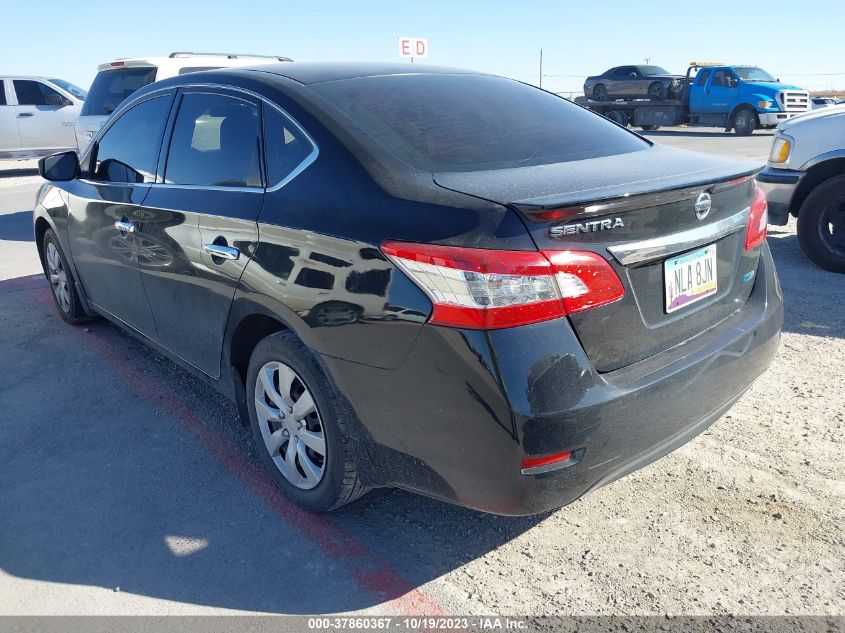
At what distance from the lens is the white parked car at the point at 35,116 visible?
1582 cm

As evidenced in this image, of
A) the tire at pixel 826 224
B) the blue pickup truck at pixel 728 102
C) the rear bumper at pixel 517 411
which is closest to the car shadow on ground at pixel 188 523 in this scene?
the rear bumper at pixel 517 411

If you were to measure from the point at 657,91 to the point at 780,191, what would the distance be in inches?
794

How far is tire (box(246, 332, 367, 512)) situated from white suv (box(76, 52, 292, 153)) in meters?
6.91

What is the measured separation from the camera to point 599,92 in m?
26.4

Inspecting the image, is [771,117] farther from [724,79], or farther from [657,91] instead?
[657,91]

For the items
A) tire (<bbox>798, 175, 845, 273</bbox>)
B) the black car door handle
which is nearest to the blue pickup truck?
A: tire (<bbox>798, 175, 845, 273</bbox>)

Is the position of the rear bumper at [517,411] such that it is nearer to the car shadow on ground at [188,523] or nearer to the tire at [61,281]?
the car shadow on ground at [188,523]

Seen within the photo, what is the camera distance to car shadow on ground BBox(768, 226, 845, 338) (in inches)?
188

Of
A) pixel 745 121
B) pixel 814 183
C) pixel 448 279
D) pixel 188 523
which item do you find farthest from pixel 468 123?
pixel 745 121

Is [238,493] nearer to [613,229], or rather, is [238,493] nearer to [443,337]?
[443,337]

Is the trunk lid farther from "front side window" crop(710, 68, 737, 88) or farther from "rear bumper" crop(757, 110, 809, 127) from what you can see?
"front side window" crop(710, 68, 737, 88)

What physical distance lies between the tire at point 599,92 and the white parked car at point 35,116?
1749cm

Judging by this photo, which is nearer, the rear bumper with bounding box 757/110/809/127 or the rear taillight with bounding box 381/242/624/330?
the rear taillight with bounding box 381/242/624/330

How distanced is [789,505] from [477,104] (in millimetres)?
2049
